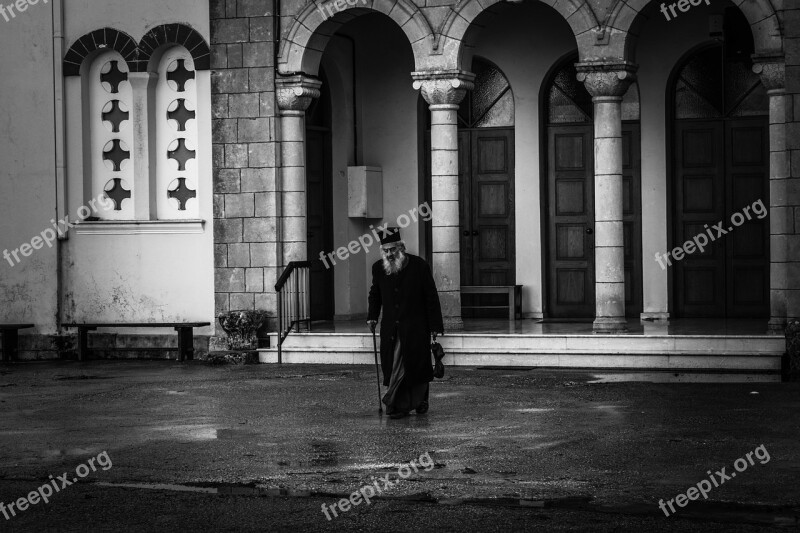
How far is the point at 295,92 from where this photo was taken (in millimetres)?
17359

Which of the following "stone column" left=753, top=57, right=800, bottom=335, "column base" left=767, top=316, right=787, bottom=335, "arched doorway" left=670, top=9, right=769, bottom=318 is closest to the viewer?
"column base" left=767, top=316, right=787, bottom=335

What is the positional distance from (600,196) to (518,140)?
3000 millimetres

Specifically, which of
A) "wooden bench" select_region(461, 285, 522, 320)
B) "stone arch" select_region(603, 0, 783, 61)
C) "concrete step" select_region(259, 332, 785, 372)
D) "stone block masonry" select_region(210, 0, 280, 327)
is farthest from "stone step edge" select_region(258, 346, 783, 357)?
"stone arch" select_region(603, 0, 783, 61)

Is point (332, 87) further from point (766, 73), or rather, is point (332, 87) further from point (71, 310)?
point (766, 73)

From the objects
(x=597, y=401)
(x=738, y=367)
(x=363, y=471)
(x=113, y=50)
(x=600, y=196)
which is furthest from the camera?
(x=113, y=50)

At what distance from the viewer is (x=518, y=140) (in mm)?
18797

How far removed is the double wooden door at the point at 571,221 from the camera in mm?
18594

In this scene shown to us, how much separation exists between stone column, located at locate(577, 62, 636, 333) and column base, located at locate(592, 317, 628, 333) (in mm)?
17

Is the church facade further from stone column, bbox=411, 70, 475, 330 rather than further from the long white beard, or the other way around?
the long white beard

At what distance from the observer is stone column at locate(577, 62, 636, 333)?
16.0m

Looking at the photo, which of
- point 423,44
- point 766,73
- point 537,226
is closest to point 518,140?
point 537,226

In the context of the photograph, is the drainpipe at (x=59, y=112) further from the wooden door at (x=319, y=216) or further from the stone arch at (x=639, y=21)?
the stone arch at (x=639, y=21)

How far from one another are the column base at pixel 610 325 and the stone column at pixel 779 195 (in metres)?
1.67

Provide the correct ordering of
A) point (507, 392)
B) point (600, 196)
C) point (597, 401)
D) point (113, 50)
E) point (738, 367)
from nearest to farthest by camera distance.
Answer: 1. point (597, 401)
2. point (507, 392)
3. point (738, 367)
4. point (600, 196)
5. point (113, 50)
